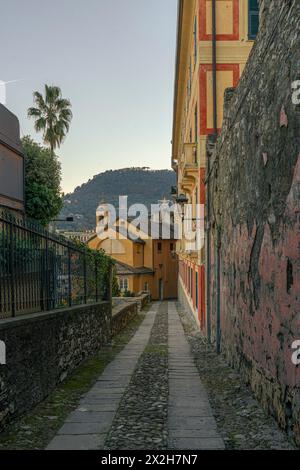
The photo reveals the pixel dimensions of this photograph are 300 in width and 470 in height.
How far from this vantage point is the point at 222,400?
6754 mm

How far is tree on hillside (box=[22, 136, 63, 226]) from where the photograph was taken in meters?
22.9

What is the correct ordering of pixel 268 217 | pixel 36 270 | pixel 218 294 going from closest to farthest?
pixel 268 217 → pixel 36 270 → pixel 218 294

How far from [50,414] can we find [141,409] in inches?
45.6

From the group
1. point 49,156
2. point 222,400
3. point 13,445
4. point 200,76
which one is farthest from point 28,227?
point 49,156

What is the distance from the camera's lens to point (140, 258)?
50.8 m

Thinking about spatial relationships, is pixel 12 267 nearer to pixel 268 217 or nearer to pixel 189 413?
pixel 189 413

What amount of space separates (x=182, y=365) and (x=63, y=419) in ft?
14.0

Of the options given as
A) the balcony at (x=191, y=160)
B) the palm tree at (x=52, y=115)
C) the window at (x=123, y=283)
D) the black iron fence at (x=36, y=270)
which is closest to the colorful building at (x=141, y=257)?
the window at (x=123, y=283)

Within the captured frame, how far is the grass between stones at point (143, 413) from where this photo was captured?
4.94 metres

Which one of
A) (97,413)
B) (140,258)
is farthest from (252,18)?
(140,258)

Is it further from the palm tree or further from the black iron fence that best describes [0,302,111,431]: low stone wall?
the palm tree

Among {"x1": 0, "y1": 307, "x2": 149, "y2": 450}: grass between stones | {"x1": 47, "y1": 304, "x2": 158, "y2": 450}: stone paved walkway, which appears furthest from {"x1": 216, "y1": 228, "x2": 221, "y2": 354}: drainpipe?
{"x1": 0, "y1": 307, "x2": 149, "y2": 450}: grass between stones

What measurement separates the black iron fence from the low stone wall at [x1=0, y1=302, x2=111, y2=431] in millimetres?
276

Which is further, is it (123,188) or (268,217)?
(123,188)
